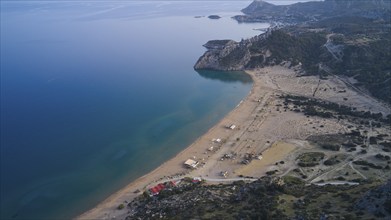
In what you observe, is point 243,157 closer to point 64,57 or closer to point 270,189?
point 270,189

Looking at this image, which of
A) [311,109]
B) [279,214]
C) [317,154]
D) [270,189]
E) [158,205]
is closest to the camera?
[279,214]

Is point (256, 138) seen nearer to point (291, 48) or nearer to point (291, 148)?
point (291, 148)

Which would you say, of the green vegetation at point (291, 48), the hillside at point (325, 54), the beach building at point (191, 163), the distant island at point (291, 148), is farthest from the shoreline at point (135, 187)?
the green vegetation at point (291, 48)

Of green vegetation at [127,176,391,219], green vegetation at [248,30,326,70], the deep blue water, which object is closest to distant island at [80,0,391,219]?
green vegetation at [127,176,391,219]

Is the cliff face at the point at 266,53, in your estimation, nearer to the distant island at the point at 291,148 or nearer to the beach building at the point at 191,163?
the distant island at the point at 291,148

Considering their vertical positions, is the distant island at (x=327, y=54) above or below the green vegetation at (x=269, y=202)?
above

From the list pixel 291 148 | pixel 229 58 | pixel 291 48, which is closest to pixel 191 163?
pixel 291 148

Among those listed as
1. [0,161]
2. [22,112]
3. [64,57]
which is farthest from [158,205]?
[64,57]
